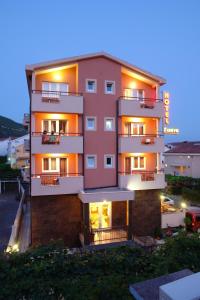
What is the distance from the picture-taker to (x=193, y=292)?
13.4 feet

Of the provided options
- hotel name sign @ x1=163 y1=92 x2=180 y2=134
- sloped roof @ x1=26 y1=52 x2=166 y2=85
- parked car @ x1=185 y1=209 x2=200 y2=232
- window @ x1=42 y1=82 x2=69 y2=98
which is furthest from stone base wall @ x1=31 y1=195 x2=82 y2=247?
hotel name sign @ x1=163 y1=92 x2=180 y2=134

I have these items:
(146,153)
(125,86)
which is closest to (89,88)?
(125,86)

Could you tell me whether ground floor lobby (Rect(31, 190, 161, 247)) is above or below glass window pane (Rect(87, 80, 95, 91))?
below

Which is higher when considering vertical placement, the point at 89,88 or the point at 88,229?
the point at 89,88

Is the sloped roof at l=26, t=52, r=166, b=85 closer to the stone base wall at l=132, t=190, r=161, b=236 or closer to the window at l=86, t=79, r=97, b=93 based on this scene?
the window at l=86, t=79, r=97, b=93

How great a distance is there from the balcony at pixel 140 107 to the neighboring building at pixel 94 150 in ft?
0.25

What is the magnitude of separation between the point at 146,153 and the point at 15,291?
51.2 ft

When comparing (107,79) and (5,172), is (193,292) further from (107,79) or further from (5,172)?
(5,172)

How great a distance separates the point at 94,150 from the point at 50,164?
339 cm

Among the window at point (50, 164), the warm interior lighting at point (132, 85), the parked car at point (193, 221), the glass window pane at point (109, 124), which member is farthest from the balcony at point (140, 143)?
the parked car at point (193, 221)

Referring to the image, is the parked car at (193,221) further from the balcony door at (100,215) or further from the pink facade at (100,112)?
the pink facade at (100,112)

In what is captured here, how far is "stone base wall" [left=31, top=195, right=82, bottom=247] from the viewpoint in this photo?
17.6 m

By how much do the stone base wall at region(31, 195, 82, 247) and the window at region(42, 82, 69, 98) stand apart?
719cm

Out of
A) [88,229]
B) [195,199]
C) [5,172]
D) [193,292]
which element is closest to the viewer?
[193,292]
